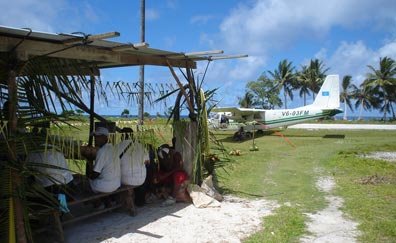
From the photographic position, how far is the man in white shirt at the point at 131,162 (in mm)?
5262

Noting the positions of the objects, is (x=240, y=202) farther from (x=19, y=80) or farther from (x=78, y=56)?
(x=19, y=80)

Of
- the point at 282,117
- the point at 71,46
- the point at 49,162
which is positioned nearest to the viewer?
the point at 49,162

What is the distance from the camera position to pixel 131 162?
5.23 meters

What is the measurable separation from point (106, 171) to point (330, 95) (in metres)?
23.1

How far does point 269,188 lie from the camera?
7379 mm

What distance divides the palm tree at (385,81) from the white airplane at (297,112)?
2455 cm

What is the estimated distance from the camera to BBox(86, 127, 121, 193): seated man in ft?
16.1

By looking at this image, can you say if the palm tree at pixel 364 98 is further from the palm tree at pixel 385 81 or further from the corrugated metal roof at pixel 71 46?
the corrugated metal roof at pixel 71 46

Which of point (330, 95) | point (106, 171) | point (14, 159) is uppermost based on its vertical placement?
point (330, 95)

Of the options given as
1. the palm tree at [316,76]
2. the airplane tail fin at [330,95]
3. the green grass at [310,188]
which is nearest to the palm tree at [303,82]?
the palm tree at [316,76]

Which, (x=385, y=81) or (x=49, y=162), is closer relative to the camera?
(x=49, y=162)

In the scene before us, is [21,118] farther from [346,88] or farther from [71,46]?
[346,88]

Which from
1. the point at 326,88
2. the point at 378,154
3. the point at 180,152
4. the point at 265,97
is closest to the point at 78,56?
the point at 180,152

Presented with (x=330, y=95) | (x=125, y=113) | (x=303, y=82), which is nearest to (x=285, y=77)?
(x=303, y=82)
